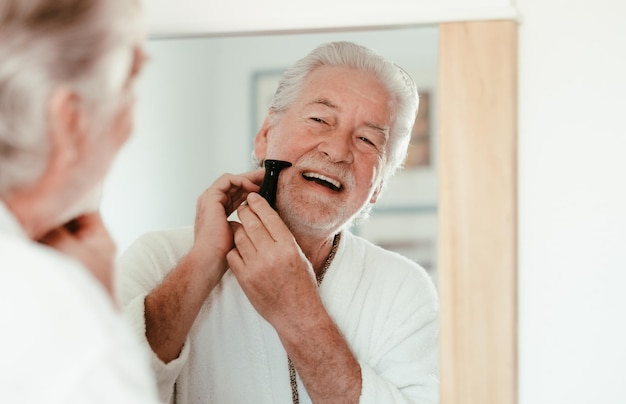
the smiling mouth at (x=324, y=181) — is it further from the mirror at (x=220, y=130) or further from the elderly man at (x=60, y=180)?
the elderly man at (x=60, y=180)

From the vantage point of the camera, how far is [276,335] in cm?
101

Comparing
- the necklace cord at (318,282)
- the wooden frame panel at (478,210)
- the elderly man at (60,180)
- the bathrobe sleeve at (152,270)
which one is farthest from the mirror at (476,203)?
the elderly man at (60,180)

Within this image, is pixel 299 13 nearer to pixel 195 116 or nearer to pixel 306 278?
pixel 195 116

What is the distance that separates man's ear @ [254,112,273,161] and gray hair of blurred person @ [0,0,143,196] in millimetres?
379

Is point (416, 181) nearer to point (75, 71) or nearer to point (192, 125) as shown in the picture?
point (192, 125)

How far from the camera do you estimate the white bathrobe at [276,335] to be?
3.22ft

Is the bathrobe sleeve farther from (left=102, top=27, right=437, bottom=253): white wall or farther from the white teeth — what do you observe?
the white teeth

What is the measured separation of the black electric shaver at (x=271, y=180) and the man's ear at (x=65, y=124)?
389 millimetres

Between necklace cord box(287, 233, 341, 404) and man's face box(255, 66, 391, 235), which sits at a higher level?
man's face box(255, 66, 391, 235)

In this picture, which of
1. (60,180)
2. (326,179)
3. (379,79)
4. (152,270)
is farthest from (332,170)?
(60,180)

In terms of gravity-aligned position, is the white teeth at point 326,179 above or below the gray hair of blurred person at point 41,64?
below
